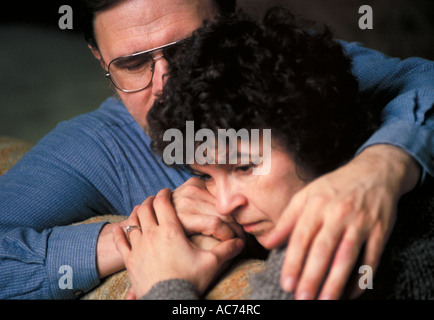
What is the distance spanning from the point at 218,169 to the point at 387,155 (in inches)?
10.3

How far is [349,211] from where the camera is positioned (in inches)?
20.8

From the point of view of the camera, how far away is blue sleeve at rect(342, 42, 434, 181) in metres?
0.69

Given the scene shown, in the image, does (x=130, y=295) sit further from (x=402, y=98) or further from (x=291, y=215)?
(x=402, y=98)

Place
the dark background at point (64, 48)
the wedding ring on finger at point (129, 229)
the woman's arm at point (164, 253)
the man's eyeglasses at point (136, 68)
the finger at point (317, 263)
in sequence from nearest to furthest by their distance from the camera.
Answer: the finger at point (317, 263), the woman's arm at point (164, 253), the wedding ring on finger at point (129, 229), the man's eyeglasses at point (136, 68), the dark background at point (64, 48)

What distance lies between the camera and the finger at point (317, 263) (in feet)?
1.63

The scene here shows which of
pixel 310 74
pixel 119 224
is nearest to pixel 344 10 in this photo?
pixel 310 74

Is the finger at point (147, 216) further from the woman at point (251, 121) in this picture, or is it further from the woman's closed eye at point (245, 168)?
the woman's closed eye at point (245, 168)

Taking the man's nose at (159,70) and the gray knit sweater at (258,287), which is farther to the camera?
the man's nose at (159,70)

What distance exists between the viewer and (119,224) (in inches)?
32.7

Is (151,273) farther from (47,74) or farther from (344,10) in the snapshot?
(47,74)

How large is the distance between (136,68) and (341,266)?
700mm

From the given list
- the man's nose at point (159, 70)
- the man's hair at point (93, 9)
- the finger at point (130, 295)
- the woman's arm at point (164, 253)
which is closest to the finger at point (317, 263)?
the woman's arm at point (164, 253)

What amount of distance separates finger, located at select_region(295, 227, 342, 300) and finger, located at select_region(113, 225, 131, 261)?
1.09 feet

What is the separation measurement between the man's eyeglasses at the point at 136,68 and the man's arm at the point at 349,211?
511 mm
